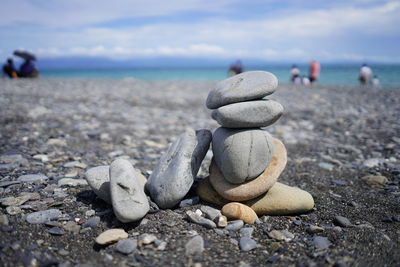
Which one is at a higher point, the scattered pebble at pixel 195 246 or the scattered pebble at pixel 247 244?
the scattered pebble at pixel 195 246

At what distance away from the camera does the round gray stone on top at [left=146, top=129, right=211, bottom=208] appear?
11.7 ft

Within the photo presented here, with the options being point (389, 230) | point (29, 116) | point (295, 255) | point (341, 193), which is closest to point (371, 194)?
point (341, 193)

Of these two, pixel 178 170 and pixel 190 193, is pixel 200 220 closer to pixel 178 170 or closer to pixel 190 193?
pixel 178 170

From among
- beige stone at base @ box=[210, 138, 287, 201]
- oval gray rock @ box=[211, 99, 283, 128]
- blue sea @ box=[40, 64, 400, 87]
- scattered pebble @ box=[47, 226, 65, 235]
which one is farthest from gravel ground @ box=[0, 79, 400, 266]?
blue sea @ box=[40, 64, 400, 87]

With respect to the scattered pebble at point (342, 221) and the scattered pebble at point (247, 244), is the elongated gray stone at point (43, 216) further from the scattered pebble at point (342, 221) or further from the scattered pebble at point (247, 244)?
the scattered pebble at point (342, 221)

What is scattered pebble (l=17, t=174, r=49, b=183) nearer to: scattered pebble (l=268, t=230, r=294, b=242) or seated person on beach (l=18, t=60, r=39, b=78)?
scattered pebble (l=268, t=230, r=294, b=242)

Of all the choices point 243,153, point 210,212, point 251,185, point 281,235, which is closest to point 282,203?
point 251,185

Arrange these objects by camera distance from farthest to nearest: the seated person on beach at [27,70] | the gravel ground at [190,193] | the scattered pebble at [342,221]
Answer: the seated person on beach at [27,70] < the scattered pebble at [342,221] < the gravel ground at [190,193]

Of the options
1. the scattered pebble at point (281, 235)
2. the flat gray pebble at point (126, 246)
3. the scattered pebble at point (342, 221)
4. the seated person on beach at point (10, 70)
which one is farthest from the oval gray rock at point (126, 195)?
the seated person on beach at point (10, 70)

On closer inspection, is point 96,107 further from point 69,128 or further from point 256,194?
point 256,194

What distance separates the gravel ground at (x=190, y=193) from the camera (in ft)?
9.01

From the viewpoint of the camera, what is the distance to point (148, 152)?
6148 millimetres

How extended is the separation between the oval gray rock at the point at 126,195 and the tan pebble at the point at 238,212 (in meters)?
0.92

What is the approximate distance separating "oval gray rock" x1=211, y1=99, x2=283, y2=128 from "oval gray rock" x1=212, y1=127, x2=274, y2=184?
131mm
